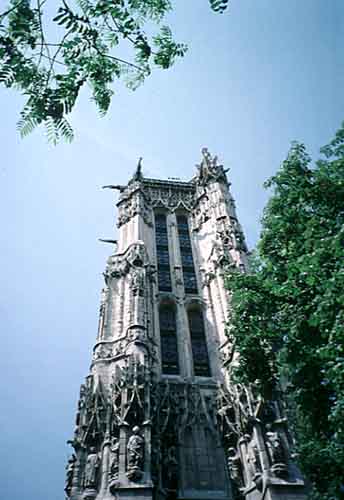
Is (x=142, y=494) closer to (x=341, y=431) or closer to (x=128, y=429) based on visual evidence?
(x=128, y=429)

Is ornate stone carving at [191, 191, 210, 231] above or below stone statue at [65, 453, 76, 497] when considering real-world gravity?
above

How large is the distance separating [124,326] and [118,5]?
46.5ft

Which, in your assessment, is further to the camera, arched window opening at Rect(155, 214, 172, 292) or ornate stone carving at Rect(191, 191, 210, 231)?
ornate stone carving at Rect(191, 191, 210, 231)

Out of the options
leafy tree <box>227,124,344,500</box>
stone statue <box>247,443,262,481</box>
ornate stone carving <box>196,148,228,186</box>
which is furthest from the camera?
ornate stone carving <box>196,148,228,186</box>

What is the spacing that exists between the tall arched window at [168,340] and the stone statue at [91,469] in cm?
530

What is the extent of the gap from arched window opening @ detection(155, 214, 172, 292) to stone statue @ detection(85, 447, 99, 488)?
10.7 metres

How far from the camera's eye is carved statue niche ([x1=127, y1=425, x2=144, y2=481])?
10922 millimetres

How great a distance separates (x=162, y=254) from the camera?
25156mm

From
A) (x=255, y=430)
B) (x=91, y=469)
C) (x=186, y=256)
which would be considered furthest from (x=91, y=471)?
(x=186, y=256)

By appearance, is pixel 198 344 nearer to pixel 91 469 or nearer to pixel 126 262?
pixel 126 262

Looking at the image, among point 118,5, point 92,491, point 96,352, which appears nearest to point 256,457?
point 92,491

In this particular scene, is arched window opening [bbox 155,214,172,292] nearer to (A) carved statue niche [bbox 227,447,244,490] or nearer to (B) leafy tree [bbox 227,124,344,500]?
(A) carved statue niche [bbox 227,447,244,490]

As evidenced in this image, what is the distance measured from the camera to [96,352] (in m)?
16.3

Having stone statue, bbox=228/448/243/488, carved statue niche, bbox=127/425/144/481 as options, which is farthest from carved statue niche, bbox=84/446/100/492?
stone statue, bbox=228/448/243/488
